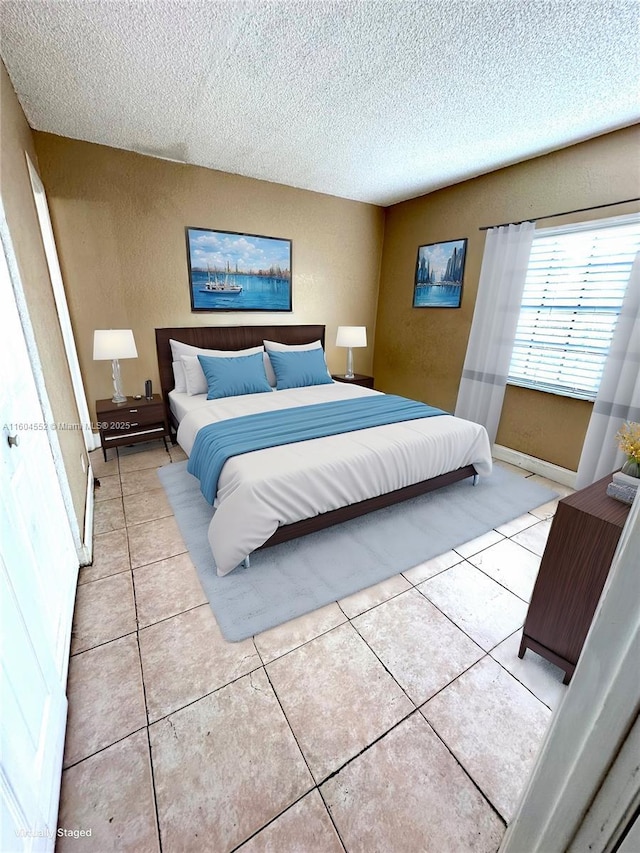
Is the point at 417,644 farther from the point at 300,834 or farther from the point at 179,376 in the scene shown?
the point at 179,376

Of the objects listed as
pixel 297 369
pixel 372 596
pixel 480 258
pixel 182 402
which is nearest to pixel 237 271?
pixel 297 369

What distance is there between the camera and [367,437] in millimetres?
2402

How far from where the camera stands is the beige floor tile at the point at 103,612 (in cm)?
157

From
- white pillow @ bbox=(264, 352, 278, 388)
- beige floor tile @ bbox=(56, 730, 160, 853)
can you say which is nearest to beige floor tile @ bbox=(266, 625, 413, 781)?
beige floor tile @ bbox=(56, 730, 160, 853)

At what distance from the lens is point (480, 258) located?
3.49 metres

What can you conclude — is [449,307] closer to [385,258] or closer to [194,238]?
[385,258]

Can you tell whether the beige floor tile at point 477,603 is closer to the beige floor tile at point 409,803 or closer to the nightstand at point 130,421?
the beige floor tile at point 409,803

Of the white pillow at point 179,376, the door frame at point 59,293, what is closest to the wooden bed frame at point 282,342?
the white pillow at point 179,376

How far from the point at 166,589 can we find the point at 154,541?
45 cm

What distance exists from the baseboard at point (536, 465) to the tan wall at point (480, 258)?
5 cm

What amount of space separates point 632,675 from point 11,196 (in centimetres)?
274

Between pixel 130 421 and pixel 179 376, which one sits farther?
pixel 179 376

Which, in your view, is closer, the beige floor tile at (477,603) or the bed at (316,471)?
the beige floor tile at (477,603)

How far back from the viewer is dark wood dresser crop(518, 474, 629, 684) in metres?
1.24
